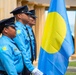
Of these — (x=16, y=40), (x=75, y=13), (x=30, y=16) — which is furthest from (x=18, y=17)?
(x=75, y=13)

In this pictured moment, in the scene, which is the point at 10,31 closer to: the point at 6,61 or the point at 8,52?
the point at 8,52

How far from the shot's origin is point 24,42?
6.47m

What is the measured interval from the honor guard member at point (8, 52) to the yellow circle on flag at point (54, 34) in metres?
0.45

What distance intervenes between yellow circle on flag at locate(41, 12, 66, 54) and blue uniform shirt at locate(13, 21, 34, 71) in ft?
1.26

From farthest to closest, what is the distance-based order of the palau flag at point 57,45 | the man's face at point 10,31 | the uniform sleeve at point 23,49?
1. the uniform sleeve at point 23,49
2. the palau flag at point 57,45
3. the man's face at point 10,31

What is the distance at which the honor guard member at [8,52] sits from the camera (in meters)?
4.91

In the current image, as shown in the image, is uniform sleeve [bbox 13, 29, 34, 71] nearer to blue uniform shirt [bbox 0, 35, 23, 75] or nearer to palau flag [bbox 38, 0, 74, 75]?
palau flag [bbox 38, 0, 74, 75]

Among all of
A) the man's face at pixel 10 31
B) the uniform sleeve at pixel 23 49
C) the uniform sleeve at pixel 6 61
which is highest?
the man's face at pixel 10 31

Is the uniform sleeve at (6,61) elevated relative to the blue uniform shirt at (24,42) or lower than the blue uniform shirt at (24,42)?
elevated

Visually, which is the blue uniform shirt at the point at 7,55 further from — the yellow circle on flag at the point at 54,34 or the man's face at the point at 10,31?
the yellow circle on flag at the point at 54,34

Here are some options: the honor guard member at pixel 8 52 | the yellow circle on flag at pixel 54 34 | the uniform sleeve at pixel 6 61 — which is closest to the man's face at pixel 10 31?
the honor guard member at pixel 8 52

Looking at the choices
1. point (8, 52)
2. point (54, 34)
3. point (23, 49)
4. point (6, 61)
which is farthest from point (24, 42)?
point (6, 61)

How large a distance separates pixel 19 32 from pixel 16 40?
269 millimetres

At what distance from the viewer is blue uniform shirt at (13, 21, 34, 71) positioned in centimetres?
593
